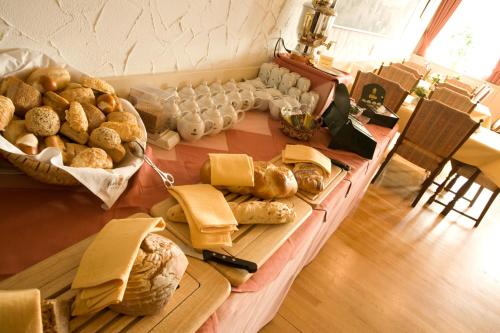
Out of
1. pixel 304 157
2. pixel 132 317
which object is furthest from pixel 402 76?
pixel 132 317

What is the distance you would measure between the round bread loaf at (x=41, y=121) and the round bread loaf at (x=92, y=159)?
0.07m

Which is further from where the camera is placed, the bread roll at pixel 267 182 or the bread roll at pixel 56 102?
the bread roll at pixel 267 182

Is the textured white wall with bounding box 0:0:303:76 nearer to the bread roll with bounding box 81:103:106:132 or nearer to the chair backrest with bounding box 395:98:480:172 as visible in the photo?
the bread roll with bounding box 81:103:106:132

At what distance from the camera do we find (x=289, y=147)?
3.24 ft

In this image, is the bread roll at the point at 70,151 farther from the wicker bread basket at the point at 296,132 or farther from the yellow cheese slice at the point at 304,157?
the wicker bread basket at the point at 296,132

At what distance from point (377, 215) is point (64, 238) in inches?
82.4

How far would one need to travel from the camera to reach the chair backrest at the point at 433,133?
2.07 metres

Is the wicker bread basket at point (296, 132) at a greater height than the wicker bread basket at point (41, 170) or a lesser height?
lesser

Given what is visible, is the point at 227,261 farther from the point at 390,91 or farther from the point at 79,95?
the point at 390,91

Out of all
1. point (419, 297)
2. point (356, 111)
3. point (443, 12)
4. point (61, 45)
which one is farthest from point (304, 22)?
point (443, 12)

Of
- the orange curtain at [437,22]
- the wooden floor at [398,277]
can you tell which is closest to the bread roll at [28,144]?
the wooden floor at [398,277]

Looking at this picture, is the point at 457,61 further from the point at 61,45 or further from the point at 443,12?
the point at 61,45

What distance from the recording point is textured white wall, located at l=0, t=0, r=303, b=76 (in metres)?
0.72

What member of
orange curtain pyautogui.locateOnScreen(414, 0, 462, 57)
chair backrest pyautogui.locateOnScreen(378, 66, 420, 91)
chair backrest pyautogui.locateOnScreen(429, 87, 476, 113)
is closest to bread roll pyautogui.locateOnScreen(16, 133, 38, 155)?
chair backrest pyautogui.locateOnScreen(378, 66, 420, 91)
